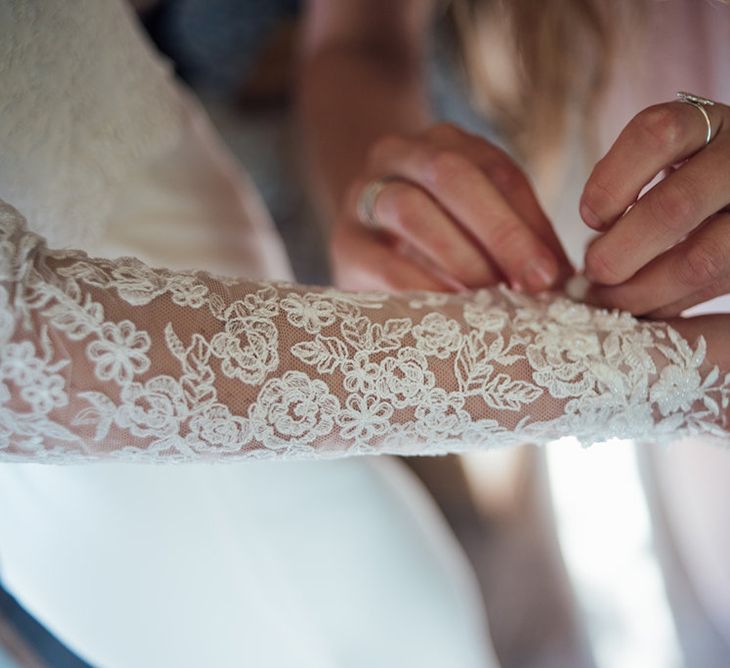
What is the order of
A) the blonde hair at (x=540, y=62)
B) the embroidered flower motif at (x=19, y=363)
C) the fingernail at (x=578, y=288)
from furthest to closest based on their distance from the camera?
the blonde hair at (x=540, y=62)
the fingernail at (x=578, y=288)
the embroidered flower motif at (x=19, y=363)

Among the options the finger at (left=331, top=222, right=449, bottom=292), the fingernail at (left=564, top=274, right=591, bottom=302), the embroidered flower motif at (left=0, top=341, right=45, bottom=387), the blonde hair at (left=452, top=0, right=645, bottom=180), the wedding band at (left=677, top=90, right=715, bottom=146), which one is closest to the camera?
the embroidered flower motif at (left=0, top=341, right=45, bottom=387)

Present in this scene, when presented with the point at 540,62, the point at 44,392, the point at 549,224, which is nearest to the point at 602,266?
the point at 549,224

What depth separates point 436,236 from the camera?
2.63 feet

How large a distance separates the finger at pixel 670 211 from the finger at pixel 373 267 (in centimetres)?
24

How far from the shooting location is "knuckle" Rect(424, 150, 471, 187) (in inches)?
30.9

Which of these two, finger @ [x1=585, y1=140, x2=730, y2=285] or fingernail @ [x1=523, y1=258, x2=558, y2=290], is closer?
finger @ [x1=585, y1=140, x2=730, y2=285]

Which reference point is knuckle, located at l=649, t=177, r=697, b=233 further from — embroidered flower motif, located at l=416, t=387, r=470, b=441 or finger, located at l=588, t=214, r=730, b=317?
embroidered flower motif, located at l=416, t=387, r=470, b=441

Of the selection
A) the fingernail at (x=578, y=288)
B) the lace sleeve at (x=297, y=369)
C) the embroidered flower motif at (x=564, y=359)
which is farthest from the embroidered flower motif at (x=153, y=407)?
the fingernail at (x=578, y=288)

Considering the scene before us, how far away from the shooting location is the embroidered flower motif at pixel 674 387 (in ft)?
2.11

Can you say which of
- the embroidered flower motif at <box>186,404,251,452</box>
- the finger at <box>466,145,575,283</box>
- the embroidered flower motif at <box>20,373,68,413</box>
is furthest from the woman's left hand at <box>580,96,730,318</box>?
the embroidered flower motif at <box>20,373,68,413</box>

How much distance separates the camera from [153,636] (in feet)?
2.83

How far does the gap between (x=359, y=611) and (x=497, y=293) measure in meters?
0.46

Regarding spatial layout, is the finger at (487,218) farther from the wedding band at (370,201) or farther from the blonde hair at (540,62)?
the blonde hair at (540,62)

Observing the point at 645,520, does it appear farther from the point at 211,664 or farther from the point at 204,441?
the point at 204,441
